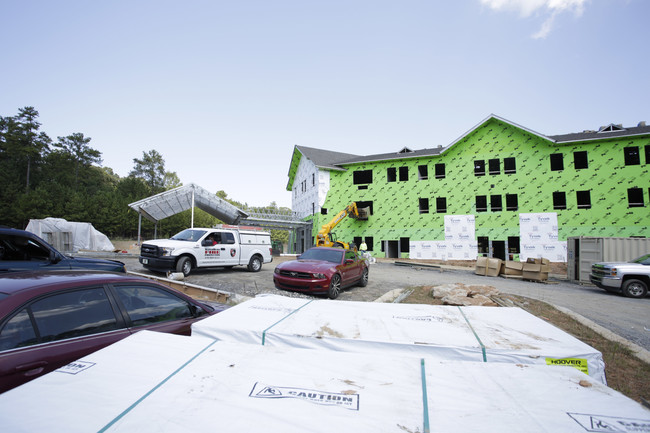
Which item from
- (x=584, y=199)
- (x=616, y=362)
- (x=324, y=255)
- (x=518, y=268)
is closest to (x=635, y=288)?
(x=518, y=268)

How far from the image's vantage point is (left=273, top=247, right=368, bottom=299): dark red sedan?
8.87m

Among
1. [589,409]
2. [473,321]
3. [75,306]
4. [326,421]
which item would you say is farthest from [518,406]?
[75,306]

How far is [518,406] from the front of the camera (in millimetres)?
1477

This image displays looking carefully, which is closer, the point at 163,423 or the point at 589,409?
the point at 163,423

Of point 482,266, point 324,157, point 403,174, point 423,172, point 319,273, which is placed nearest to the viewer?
point 319,273

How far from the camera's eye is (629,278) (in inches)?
455

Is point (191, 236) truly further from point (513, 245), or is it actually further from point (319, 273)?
point (513, 245)

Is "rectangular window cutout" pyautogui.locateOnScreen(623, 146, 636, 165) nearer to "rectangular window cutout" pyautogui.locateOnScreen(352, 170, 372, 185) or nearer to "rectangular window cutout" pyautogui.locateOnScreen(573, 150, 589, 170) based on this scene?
"rectangular window cutout" pyautogui.locateOnScreen(573, 150, 589, 170)

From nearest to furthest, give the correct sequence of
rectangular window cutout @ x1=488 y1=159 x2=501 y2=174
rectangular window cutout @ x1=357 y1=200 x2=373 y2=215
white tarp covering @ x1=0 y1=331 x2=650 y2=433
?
white tarp covering @ x1=0 y1=331 x2=650 y2=433, rectangular window cutout @ x1=488 y1=159 x2=501 y2=174, rectangular window cutout @ x1=357 y1=200 x2=373 y2=215

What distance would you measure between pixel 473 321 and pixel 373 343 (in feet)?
3.91

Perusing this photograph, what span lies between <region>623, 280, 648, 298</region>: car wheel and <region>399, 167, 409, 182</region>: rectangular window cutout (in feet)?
62.5

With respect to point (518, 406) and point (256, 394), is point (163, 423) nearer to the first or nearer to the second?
point (256, 394)

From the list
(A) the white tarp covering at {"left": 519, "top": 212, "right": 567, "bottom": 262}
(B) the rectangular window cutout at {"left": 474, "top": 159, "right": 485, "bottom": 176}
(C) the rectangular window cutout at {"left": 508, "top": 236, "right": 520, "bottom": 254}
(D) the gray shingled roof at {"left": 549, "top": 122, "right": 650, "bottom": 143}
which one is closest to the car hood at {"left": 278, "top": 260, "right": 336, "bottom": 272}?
(A) the white tarp covering at {"left": 519, "top": 212, "right": 567, "bottom": 262}

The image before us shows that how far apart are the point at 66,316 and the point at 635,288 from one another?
16815 millimetres
